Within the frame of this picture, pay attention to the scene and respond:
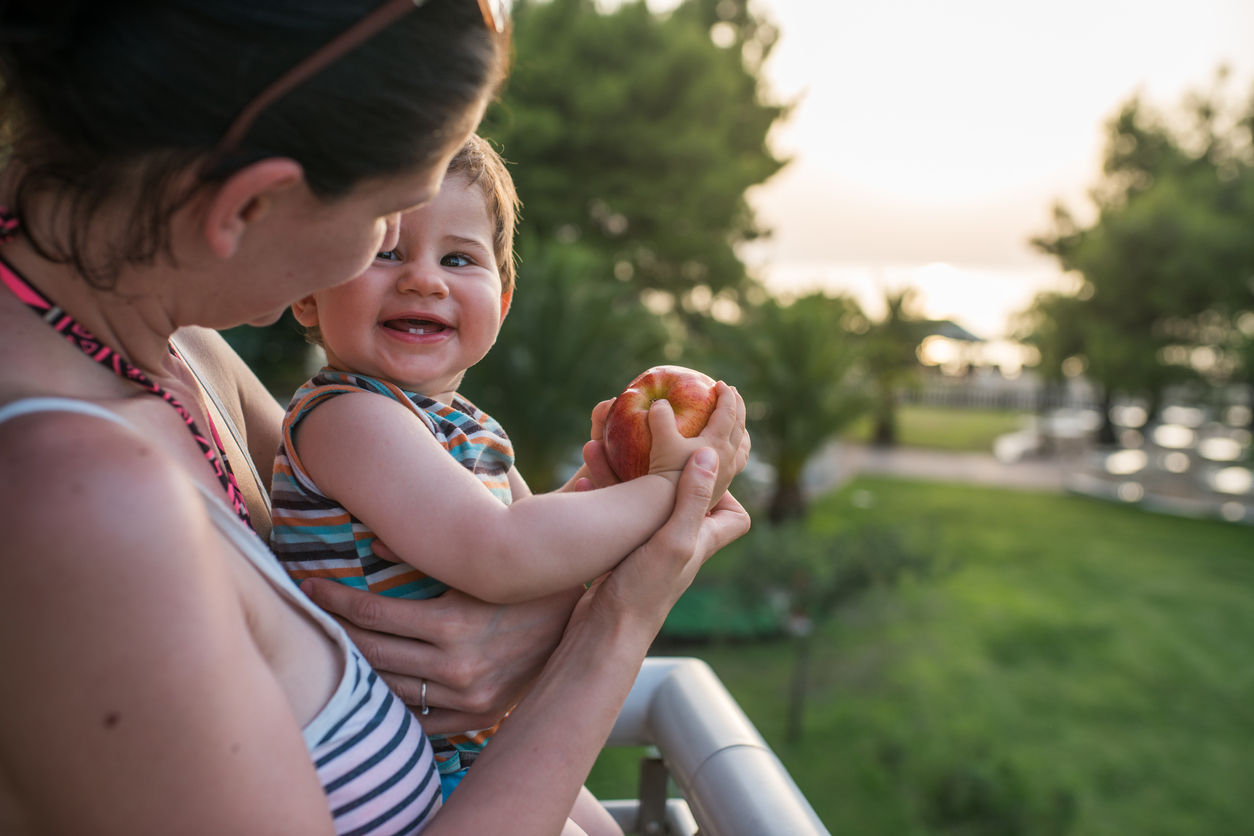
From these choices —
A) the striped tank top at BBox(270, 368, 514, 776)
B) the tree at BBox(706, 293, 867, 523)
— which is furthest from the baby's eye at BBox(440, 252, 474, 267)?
the tree at BBox(706, 293, 867, 523)

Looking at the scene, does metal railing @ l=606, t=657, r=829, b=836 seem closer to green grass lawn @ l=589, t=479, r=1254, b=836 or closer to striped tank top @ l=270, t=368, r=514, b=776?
striped tank top @ l=270, t=368, r=514, b=776

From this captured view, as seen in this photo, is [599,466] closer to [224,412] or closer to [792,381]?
[224,412]

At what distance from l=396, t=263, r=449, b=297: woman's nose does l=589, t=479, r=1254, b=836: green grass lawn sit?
566 cm

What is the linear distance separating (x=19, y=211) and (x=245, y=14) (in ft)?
1.10

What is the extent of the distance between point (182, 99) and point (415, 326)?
575 millimetres

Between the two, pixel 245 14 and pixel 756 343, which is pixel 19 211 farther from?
pixel 756 343

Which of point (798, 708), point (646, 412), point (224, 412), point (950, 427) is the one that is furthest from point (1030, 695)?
point (950, 427)

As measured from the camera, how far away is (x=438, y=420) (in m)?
1.30

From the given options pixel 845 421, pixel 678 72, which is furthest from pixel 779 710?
pixel 678 72

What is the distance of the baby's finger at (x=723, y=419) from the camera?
4.51 ft

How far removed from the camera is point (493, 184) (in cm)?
142

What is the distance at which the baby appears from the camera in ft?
3.70

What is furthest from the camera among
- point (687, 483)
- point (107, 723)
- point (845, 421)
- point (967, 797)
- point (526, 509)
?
point (845, 421)

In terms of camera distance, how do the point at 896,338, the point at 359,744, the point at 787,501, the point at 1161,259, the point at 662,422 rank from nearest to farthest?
the point at 359,744
the point at 662,422
the point at 787,501
the point at 1161,259
the point at 896,338
